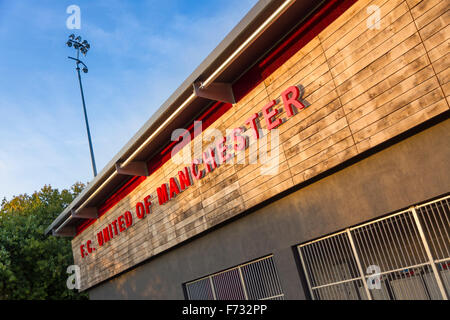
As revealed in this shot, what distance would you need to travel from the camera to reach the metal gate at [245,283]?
969cm

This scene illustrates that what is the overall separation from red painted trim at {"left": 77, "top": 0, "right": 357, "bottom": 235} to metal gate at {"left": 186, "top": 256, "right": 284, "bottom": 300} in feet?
13.0

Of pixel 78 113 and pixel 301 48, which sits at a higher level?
pixel 78 113

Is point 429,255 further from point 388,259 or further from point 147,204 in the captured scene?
point 147,204

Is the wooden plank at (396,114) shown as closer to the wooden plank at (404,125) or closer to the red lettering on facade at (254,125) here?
the wooden plank at (404,125)

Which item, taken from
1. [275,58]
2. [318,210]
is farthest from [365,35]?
[318,210]

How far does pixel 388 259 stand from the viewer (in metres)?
7.75

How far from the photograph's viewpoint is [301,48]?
866 centimetres

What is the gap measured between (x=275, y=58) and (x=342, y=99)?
2262 millimetres

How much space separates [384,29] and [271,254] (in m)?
5.51

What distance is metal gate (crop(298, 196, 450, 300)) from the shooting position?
22.7ft

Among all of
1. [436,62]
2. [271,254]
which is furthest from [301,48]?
[271,254]

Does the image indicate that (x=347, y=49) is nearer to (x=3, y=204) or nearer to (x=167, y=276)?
(x=167, y=276)

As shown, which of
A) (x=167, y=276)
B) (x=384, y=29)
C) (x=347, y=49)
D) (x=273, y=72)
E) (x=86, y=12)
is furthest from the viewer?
(x=86, y=12)

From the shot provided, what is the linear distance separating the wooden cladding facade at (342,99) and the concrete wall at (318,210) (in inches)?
14.2
